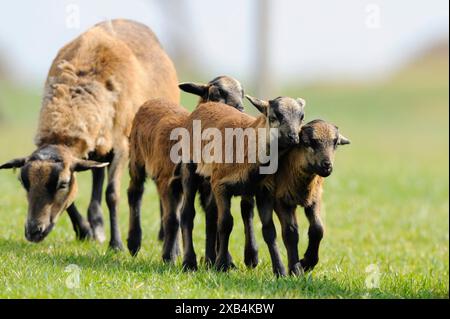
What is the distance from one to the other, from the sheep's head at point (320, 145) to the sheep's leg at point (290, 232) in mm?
549

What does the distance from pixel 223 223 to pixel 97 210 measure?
3.20 metres

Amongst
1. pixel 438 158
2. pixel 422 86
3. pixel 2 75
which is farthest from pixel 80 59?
pixel 422 86

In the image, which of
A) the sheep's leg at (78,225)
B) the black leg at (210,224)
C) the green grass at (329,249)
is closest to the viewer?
the green grass at (329,249)

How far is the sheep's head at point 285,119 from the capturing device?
7.34 m

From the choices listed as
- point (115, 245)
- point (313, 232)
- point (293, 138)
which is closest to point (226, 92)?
point (293, 138)

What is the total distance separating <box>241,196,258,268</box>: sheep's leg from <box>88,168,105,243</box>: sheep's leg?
2.53 metres

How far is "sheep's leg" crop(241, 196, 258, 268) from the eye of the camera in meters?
8.34

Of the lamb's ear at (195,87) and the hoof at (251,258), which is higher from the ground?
the lamb's ear at (195,87)

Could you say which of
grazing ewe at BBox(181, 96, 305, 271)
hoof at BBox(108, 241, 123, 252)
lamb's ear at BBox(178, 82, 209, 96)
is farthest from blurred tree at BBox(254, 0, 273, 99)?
grazing ewe at BBox(181, 96, 305, 271)

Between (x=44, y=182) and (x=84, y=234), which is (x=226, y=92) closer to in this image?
(x=44, y=182)

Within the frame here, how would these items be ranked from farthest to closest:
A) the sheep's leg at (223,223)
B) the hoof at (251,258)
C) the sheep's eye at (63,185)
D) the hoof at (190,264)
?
1. the sheep's eye at (63,185)
2. the hoof at (251,258)
3. the hoof at (190,264)
4. the sheep's leg at (223,223)

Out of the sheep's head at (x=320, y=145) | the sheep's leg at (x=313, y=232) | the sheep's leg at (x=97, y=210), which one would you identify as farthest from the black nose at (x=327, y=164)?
the sheep's leg at (x=97, y=210)

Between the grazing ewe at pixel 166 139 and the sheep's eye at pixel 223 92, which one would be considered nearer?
the grazing ewe at pixel 166 139

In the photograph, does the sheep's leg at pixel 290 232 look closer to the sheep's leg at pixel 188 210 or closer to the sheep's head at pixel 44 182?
the sheep's leg at pixel 188 210
